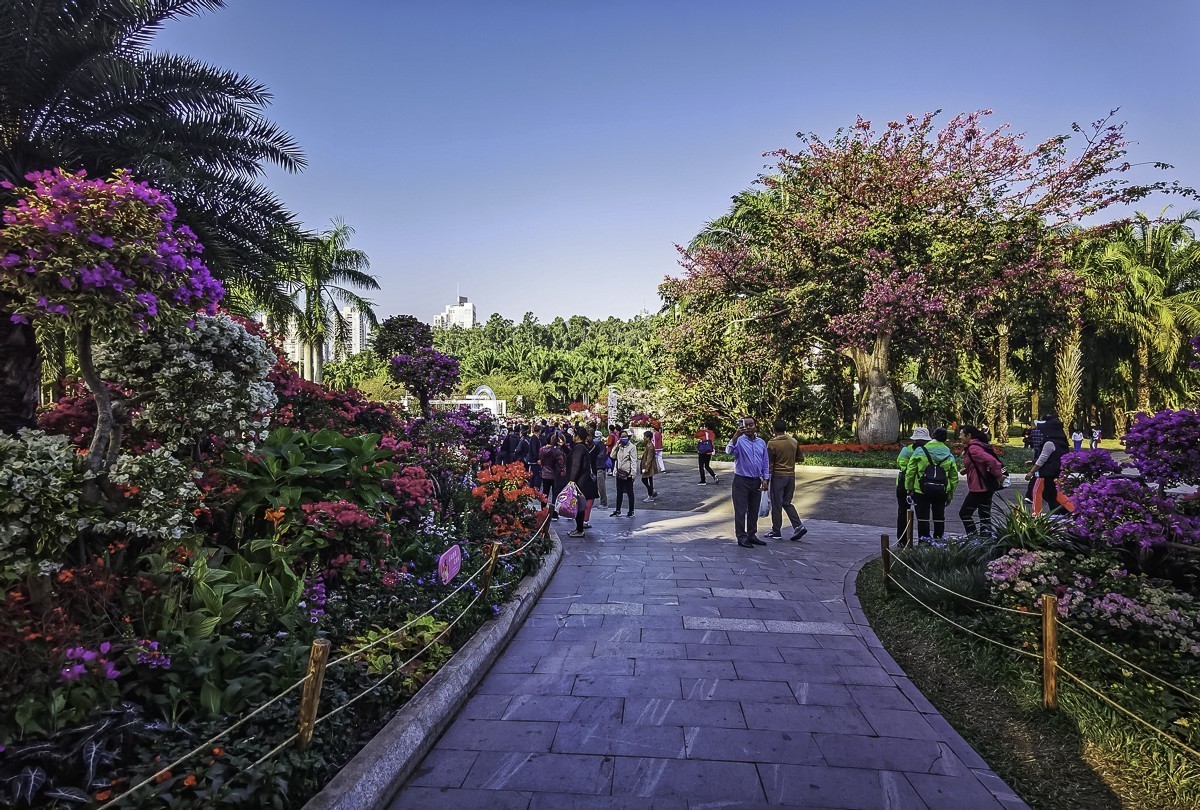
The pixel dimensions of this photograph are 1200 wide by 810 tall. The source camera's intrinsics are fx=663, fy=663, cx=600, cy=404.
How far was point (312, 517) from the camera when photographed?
486 cm

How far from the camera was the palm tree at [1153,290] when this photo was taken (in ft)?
92.3

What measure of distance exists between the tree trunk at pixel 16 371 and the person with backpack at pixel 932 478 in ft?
31.2

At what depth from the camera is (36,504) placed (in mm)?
3709

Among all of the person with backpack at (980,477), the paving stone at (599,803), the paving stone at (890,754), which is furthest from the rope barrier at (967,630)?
the paving stone at (599,803)

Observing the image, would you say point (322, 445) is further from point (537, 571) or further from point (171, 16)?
point (171, 16)

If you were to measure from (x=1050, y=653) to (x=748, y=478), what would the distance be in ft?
16.9

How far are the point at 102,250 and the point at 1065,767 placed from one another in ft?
19.5

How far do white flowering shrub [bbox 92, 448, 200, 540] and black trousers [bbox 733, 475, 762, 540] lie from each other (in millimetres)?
6643

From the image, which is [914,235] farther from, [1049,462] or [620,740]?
[620,740]

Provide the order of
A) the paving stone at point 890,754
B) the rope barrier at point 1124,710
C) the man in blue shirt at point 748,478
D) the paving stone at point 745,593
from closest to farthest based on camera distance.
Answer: the rope barrier at point 1124,710
the paving stone at point 890,754
the paving stone at point 745,593
the man in blue shirt at point 748,478

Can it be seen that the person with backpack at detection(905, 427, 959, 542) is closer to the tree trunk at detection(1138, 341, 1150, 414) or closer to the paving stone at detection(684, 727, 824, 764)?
the paving stone at detection(684, 727, 824, 764)

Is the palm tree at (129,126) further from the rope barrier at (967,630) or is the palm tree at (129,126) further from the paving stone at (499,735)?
the rope barrier at (967,630)

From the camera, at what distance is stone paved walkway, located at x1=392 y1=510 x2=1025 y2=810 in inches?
126

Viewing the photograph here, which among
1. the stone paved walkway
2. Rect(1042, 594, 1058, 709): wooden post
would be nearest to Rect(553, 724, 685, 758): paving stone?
the stone paved walkway
